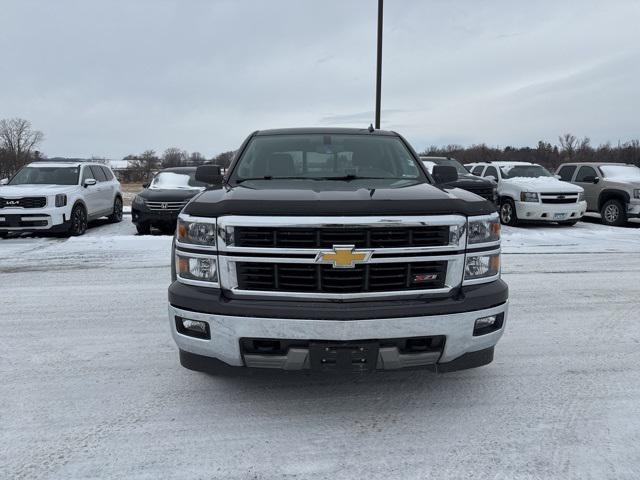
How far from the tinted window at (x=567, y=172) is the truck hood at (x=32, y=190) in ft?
43.7

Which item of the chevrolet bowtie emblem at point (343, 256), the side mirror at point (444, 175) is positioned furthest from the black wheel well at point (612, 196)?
the chevrolet bowtie emblem at point (343, 256)

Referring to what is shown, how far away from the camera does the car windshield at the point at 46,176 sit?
39.9ft

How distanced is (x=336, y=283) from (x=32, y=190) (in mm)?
10423

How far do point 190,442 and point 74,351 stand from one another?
1.92 meters

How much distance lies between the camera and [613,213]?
13688mm

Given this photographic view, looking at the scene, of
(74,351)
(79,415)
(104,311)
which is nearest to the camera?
(79,415)

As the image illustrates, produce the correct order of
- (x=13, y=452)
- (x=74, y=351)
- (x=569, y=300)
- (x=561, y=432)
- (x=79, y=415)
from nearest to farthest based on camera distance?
(x=13, y=452), (x=561, y=432), (x=79, y=415), (x=74, y=351), (x=569, y=300)

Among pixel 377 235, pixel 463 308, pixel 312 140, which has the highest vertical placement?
pixel 312 140

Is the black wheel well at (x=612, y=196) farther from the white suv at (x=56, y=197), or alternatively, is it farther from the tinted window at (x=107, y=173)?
the tinted window at (x=107, y=173)

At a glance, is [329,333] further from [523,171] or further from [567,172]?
[567,172]

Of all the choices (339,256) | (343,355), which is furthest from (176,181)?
(343,355)

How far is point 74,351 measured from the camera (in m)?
4.30

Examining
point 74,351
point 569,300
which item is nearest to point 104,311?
point 74,351

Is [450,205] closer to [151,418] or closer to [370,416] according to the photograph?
[370,416]
